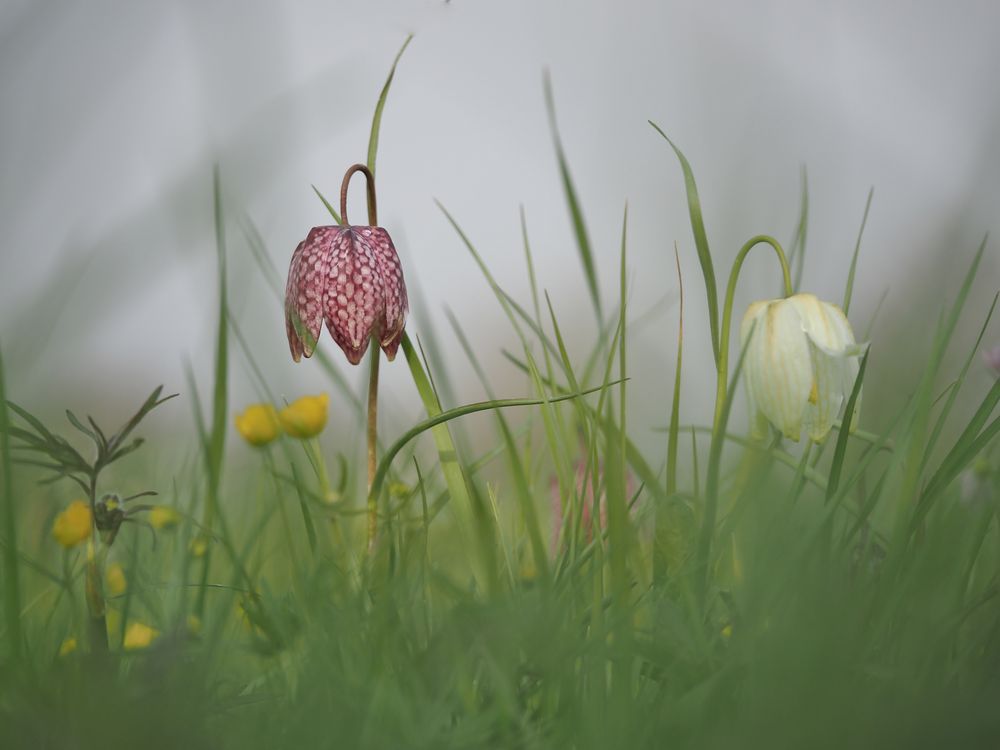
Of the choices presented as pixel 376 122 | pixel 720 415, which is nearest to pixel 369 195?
pixel 376 122

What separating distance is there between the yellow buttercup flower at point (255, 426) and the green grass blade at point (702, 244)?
22.8 inches

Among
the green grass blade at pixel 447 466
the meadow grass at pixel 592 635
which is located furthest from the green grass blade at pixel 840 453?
the green grass blade at pixel 447 466

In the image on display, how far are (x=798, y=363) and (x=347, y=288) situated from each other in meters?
0.55

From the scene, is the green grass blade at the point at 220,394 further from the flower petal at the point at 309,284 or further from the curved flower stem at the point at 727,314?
the curved flower stem at the point at 727,314

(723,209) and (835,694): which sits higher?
(723,209)

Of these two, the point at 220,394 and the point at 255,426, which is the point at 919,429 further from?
the point at 255,426

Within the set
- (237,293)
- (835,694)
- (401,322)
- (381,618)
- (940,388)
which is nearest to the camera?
(835,694)

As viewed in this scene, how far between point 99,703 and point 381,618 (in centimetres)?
19

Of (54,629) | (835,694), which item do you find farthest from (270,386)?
(835,694)

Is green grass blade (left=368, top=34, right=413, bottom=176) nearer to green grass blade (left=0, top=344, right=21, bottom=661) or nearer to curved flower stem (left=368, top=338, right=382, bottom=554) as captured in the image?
curved flower stem (left=368, top=338, right=382, bottom=554)

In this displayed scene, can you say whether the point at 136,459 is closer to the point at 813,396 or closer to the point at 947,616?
the point at 813,396

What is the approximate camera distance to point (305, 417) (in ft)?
3.79

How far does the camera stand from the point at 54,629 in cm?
95

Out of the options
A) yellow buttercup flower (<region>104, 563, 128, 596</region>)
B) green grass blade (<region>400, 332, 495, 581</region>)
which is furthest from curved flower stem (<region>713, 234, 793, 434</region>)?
yellow buttercup flower (<region>104, 563, 128, 596</region>)
